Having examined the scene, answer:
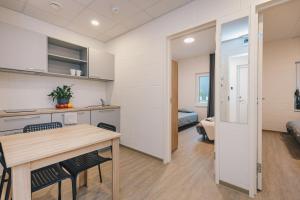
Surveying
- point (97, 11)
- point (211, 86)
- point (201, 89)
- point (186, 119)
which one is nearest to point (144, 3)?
point (97, 11)

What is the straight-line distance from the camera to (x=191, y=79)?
5863mm

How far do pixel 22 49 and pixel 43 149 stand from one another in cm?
201

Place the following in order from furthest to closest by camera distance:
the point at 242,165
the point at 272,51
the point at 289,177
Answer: the point at 272,51, the point at 289,177, the point at 242,165

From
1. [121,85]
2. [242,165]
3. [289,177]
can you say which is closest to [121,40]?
[121,85]

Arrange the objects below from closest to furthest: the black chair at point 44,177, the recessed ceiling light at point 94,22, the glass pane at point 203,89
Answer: the black chair at point 44,177 < the recessed ceiling light at point 94,22 < the glass pane at point 203,89

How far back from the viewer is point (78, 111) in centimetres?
270

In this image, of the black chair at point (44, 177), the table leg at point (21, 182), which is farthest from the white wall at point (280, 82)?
the table leg at point (21, 182)

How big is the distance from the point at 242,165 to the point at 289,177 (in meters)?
0.96

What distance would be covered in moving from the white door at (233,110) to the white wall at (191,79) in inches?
150

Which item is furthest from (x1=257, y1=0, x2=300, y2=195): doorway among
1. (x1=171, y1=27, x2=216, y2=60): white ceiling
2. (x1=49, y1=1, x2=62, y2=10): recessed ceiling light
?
(x1=49, y1=1, x2=62, y2=10): recessed ceiling light

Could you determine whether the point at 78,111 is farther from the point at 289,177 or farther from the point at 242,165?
the point at 289,177

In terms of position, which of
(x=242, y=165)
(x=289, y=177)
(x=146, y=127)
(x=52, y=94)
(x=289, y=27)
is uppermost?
(x=289, y=27)

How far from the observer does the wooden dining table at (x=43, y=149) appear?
0.97 meters

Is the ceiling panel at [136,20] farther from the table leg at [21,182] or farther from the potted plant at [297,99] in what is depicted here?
the potted plant at [297,99]
